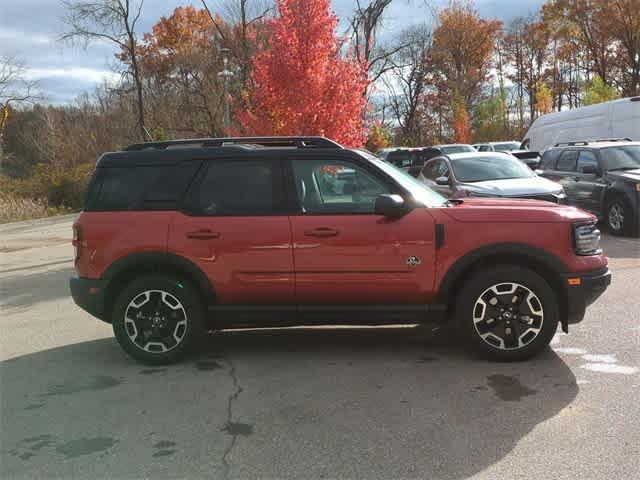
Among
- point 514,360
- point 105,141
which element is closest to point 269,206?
point 514,360

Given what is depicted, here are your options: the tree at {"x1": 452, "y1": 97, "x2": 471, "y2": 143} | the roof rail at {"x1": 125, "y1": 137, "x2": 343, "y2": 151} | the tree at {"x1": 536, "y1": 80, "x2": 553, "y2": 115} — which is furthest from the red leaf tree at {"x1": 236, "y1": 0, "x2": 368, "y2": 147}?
the tree at {"x1": 536, "y1": 80, "x2": 553, "y2": 115}

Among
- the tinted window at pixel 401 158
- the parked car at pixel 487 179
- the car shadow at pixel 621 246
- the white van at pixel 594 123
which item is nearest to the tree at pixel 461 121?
the tinted window at pixel 401 158

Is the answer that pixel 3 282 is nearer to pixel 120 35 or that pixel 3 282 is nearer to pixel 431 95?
pixel 120 35

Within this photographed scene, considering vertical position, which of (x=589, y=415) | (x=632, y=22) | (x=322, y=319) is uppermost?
(x=632, y=22)

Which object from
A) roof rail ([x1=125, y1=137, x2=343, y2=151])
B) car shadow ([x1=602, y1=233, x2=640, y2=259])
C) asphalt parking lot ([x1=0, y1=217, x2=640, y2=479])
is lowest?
asphalt parking lot ([x1=0, y1=217, x2=640, y2=479])

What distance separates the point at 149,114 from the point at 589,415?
133 ft

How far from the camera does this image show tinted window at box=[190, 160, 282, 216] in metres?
5.00

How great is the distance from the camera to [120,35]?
79.4ft

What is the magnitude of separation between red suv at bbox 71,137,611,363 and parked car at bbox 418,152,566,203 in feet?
17.4

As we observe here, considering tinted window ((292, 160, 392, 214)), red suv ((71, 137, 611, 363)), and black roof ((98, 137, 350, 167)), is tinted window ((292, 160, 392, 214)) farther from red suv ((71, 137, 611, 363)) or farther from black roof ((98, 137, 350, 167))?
black roof ((98, 137, 350, 167))

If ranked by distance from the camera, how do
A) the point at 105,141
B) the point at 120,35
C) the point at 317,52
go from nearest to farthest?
the point at 317,52, the point at 120,35, the point at 105,141

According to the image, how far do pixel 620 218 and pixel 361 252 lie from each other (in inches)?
344

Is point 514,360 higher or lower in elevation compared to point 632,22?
lower

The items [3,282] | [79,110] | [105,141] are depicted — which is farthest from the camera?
[79,110]
